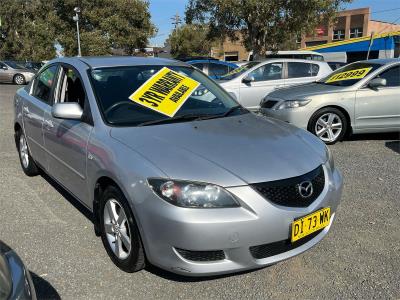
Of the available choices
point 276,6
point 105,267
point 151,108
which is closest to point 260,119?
point 151,108

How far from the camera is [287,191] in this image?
111 inches

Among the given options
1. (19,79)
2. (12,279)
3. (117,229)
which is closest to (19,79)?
(19,79)

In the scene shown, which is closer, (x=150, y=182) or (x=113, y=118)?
(x=150, y=182)

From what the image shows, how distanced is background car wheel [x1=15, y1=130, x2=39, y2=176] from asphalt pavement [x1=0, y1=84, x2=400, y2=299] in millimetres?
409

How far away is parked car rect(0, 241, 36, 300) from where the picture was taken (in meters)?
1.83

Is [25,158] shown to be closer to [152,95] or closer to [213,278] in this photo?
[152,95]

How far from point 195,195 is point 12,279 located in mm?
1151

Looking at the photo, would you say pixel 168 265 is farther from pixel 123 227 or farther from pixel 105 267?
pixel 105 267

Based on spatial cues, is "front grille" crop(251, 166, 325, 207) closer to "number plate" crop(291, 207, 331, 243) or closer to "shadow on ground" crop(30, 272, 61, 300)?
"number plate" crop(291, 207, 331, 243)

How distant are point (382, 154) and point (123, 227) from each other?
492cm

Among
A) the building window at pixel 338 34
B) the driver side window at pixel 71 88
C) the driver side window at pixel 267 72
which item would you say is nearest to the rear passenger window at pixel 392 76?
the driver side window at pixel 267 72

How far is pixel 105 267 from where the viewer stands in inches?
131

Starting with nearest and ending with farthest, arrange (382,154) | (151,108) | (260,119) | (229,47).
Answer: (151,108) → (260,119) → (382,154) → (229,47)

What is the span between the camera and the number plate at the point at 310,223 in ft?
9.34
